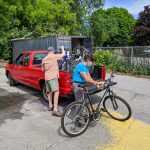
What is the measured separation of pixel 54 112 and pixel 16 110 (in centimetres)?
125

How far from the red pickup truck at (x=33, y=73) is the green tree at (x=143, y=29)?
3726cm

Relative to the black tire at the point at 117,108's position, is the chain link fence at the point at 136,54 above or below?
above

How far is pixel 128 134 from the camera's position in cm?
542


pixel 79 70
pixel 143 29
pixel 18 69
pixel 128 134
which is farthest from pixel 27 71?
pixel 143 29

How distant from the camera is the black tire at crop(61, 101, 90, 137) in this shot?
5281 millimetres

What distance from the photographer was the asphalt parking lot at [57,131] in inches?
194

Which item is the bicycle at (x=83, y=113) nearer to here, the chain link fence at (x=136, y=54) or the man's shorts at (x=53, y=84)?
the man's shorts at (x=53, y=84)

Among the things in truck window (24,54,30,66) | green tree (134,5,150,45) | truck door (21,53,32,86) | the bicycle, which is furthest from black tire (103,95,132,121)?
green tree (134,5,150,45)

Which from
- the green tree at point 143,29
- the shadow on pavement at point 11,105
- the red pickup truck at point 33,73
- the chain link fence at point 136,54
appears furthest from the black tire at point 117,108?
the green tree at point 143,29

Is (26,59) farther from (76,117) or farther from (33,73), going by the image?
(76,117)

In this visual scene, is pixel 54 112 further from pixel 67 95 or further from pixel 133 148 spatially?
pixel 133 148

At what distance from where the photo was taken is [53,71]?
6.64 m

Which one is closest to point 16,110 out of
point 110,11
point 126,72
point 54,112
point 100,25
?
point 54,112

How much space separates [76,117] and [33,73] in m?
3.50
